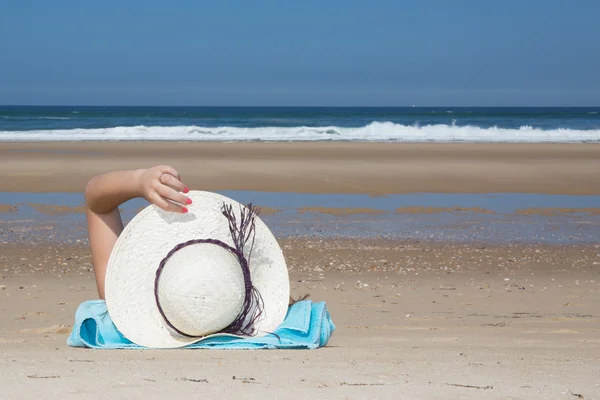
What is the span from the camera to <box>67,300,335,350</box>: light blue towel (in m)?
4.20

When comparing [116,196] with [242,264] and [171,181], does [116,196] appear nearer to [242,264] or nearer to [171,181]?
[171,181]

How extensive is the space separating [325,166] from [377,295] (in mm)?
13514

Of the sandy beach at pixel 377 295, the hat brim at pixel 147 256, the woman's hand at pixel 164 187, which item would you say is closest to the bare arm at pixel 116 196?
the woman's hand at pixel 164 187

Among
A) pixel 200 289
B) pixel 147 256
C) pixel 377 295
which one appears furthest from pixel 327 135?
pixel 200 289

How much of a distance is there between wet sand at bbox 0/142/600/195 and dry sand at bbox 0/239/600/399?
6790 mm

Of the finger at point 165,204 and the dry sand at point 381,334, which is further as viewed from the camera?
the finger at point 165,204

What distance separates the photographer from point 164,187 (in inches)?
160

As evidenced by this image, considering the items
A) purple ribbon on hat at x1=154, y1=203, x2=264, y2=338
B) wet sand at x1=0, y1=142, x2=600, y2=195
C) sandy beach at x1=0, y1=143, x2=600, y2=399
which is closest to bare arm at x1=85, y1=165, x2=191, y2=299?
purple ribbon on hat at x1=154, y1=203, x2=264, y2=338

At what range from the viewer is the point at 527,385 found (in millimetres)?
3373

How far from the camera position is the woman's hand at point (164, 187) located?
4078 mm

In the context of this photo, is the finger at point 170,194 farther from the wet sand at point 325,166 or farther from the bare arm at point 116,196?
the wet sand at point 325,166

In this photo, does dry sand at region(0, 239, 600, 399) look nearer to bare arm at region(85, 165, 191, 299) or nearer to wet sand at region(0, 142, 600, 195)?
bare arm at region(85, 165, 191, 299)

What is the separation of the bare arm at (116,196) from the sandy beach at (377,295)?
562mm

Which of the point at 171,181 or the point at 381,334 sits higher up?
the point at 171,181
